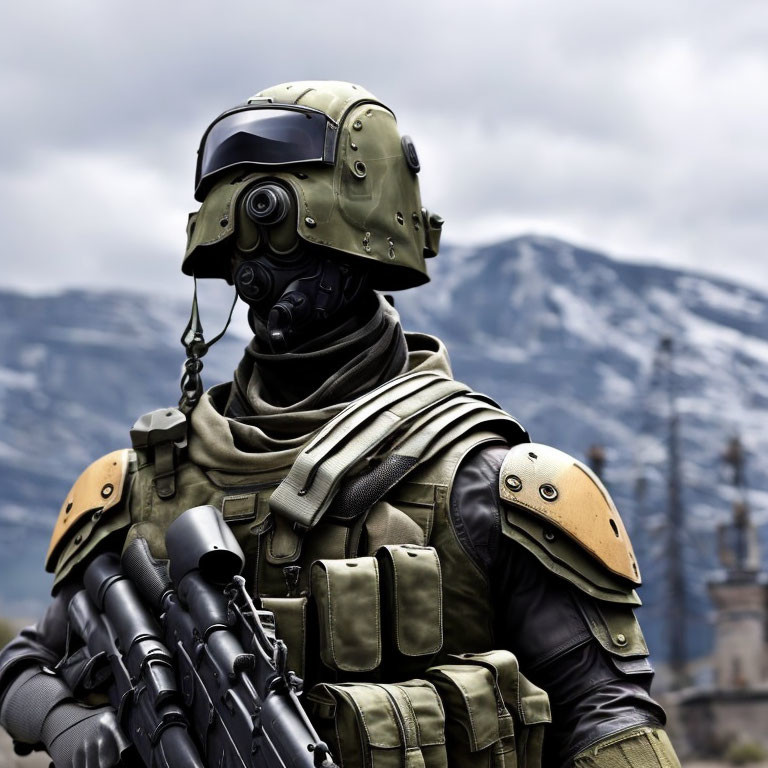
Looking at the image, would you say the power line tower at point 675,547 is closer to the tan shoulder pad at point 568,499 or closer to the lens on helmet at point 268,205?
the tan shoulder pad at point 568,499

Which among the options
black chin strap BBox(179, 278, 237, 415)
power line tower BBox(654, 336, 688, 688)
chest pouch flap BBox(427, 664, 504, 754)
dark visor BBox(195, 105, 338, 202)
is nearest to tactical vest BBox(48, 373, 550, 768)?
chest pouch flap BBox(427, 664, 504, 754)

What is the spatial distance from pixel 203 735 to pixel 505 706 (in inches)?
35.4

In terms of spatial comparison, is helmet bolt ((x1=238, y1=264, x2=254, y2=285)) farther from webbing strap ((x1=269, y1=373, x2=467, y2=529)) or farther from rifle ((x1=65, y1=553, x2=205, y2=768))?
rifle ((x1=65, y1=553, x2=205, y2=768))

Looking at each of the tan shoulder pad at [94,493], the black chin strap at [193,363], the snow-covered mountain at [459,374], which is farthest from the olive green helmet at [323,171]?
the snow-covered mountain at [459,374]

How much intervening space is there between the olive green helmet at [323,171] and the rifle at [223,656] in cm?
106

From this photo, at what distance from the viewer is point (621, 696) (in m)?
4.95

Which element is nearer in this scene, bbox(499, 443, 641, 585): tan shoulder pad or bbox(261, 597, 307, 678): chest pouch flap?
bbox(261, 597, 307, 678): chest pouch flap

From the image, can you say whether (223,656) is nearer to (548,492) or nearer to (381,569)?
(381,569)

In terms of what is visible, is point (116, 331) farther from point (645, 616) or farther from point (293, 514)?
point (293, 514)

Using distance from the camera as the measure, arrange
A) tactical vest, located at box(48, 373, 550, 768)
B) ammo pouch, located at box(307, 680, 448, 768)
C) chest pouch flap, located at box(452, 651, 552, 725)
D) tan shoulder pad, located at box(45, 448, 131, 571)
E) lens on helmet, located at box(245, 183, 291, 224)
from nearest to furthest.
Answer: ammo pouch, located at box(307, 680, 448, 768)
tactical vest, located at box(48, 373, 550, 768)
chest pouch flap, located at box(452, 651, 552, 725)
lens on helmet, located at box(245, 183, 291, 224)
tan shoulder pad, located at box(45, 448, 131, 571)

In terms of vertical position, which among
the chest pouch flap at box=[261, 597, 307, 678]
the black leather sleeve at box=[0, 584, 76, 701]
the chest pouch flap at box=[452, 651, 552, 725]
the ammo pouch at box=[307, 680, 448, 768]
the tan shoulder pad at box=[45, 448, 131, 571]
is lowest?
the ammo pouch at box=[307, 680, 448, 768]

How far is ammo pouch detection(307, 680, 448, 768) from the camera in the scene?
180 inches

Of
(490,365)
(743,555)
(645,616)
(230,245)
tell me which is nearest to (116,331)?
(490,365)

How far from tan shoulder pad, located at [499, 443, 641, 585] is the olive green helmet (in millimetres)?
853
